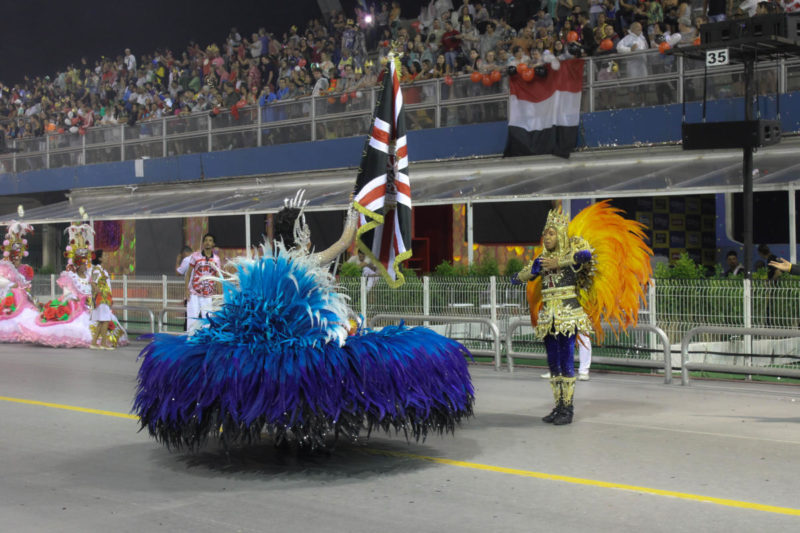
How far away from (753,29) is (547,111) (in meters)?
7.98

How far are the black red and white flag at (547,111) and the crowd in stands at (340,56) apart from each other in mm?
435

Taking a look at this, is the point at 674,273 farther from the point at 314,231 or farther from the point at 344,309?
the point at 314,231

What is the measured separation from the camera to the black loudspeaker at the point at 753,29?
14250 millimetres

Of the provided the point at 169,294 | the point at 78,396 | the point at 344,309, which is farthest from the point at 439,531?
the point at 169,294

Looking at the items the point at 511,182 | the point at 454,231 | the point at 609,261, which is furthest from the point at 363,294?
the point at 454,231

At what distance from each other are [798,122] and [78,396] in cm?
1383

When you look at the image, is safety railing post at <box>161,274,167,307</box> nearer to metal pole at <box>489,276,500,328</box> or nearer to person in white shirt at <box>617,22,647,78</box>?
metal pole at <box>489,276,500,328</box>

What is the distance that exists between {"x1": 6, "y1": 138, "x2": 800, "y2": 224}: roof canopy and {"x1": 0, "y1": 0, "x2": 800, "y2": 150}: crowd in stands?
222cm

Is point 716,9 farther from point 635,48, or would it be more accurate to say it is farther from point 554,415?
point 554,415

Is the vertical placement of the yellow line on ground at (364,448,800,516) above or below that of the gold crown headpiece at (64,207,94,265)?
below

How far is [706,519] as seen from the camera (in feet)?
20.0

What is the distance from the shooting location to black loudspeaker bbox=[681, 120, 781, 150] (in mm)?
14648

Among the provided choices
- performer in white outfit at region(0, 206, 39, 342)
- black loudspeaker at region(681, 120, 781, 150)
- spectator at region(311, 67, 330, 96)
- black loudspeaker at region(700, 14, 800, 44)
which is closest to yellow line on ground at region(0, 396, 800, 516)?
black loudspeaker at region(681, 120, 781, 150)

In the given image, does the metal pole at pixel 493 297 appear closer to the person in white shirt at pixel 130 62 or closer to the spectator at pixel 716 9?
the spectator at pixel 716 9
